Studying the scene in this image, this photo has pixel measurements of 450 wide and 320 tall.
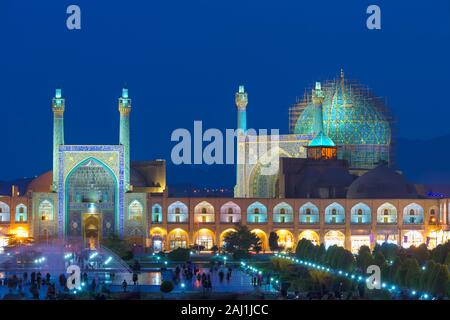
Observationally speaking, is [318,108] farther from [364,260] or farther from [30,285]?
[30,285]

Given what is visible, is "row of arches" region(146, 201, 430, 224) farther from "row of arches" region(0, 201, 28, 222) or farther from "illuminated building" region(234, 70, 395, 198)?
"row of arches" region(0, 201, 28, 222)

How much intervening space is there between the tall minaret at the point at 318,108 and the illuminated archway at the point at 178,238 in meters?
12.9

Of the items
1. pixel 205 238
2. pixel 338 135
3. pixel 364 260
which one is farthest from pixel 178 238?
pixel 364 260

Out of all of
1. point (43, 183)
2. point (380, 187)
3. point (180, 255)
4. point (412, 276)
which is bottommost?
point (180, 255)

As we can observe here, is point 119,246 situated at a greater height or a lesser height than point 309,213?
lesser

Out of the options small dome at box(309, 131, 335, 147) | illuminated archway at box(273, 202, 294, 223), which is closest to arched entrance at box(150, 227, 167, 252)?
illuminated archway at box(273, 202, 294, 223)

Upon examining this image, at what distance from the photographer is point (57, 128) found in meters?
78.4

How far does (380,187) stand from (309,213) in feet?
14.6

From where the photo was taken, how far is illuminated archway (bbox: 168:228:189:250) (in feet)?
252

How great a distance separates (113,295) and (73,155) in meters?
35.9

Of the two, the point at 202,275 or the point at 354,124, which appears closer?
the point at 202,275

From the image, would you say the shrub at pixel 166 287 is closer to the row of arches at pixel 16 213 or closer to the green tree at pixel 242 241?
the green tree at pixel 242 241

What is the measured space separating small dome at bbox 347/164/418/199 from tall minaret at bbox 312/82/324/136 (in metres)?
7.13
